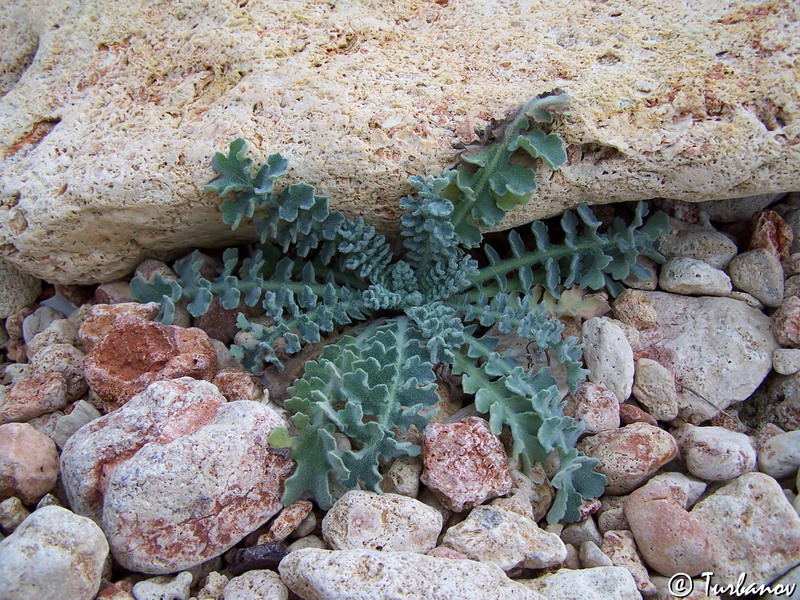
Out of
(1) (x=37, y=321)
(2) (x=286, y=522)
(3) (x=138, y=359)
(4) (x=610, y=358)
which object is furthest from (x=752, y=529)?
(1) (x=37, y=321)

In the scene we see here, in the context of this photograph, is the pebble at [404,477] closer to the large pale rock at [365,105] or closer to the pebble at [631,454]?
the pebble at [631,454]

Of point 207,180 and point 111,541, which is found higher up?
point 207,180

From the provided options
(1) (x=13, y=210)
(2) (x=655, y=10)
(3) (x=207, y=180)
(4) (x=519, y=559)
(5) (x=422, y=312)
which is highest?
(2) (x=655, y=10)

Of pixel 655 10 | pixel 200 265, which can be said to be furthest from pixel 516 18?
pixel 200 265

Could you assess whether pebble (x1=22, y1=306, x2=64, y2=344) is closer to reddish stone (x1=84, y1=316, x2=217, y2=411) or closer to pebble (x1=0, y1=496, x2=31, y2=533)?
reddish stone (x1=84, y1=316, x2=217, y2=411)

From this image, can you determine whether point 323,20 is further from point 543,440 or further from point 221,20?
point 543,440

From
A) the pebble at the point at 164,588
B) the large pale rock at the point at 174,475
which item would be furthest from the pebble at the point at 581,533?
the pebble at the point at 164,588

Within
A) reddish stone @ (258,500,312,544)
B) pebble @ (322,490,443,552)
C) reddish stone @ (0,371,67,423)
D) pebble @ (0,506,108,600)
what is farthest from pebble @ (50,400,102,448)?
pebble @ (322,490,443,552)
